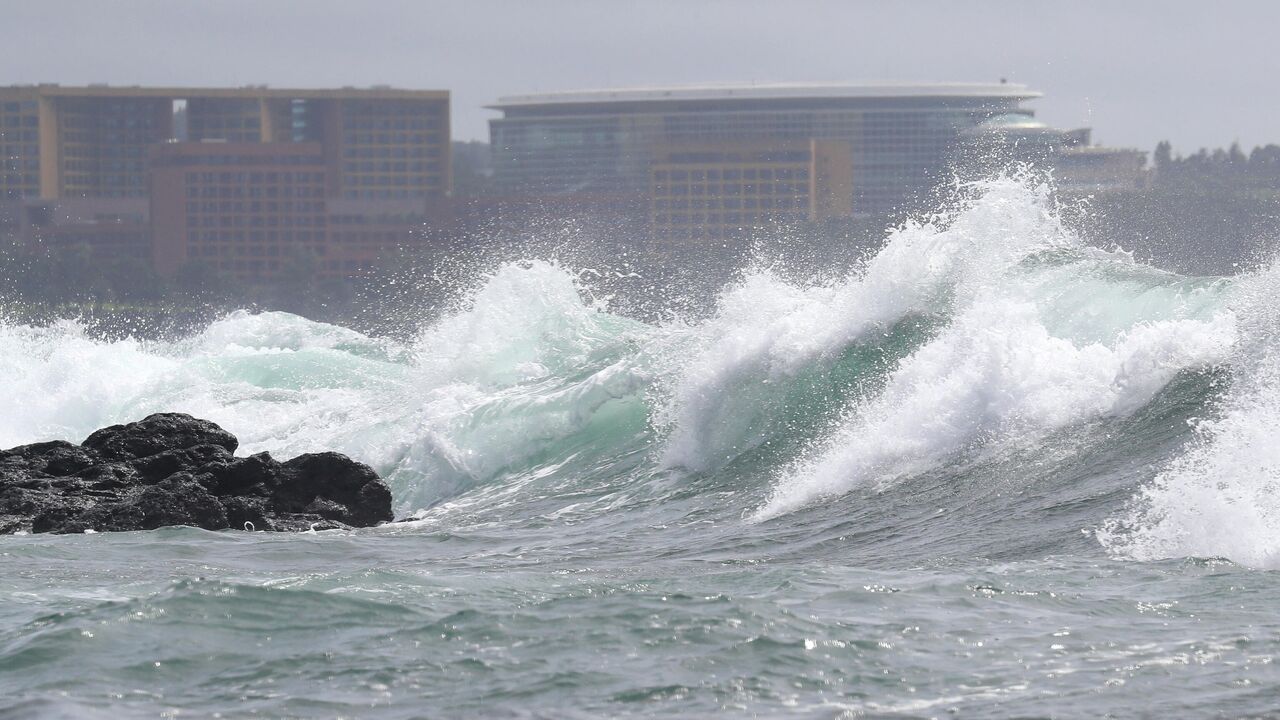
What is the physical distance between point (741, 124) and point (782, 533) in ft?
475

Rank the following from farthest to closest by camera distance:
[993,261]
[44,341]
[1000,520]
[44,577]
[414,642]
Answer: [44,341], [993,261], [1000,520], [44,577], [414,642]

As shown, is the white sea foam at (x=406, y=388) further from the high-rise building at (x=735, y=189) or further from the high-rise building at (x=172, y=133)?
the high-rise building at (x=172, y=133)

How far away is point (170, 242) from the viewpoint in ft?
426

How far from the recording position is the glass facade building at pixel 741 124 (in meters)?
154

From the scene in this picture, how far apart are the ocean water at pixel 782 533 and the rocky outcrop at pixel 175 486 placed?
0.73 meters

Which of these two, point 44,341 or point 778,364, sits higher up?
point 778,364

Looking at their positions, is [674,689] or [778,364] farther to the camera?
[778,364]

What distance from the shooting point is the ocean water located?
835 cm

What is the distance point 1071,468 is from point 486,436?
315 inches

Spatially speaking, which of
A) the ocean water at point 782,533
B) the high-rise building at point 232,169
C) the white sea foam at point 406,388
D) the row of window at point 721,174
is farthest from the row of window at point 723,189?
the ocean water at point 782,533

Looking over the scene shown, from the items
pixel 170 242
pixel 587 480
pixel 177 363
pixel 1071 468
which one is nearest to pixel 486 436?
pixel 587 480

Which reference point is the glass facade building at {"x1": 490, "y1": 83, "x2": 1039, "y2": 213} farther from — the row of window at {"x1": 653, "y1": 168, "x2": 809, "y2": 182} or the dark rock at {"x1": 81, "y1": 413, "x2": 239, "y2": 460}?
the dark rock at {"x1": 81, "y1": 413, "x2": 239, "y2": 460}

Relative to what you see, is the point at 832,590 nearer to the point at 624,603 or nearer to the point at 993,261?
the point at 624,603

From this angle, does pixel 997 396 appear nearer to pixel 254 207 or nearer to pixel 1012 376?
pixel 1012 376
